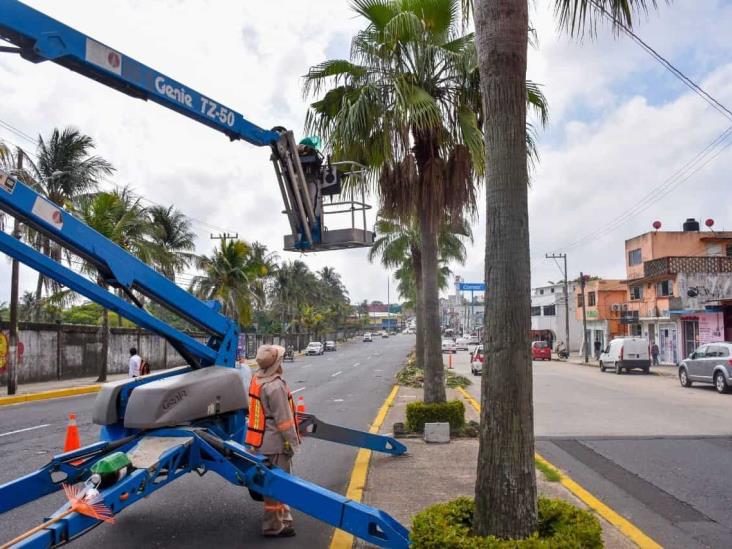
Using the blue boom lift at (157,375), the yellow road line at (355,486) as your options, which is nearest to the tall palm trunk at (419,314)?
the yellow road line at (355,486)

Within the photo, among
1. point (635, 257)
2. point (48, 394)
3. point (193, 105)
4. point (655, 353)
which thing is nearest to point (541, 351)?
point (635, 257)

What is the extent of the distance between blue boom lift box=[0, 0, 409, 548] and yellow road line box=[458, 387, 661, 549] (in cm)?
242

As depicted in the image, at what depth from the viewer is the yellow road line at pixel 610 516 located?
557 cm

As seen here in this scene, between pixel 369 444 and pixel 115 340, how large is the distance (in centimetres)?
2735

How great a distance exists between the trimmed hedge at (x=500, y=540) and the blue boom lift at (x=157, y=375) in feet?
1.10

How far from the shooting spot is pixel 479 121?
410 inches

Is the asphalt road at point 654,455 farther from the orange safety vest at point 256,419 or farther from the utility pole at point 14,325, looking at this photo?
the utility pole at point 14,325

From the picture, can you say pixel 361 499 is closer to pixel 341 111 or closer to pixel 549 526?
pixel 549 526

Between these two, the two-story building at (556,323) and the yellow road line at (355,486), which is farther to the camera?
the two-story building at (556,323)

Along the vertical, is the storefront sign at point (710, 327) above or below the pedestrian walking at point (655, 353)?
above

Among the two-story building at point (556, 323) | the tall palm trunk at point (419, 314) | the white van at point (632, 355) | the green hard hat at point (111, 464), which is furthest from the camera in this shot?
the two-story building at point (556, 323)

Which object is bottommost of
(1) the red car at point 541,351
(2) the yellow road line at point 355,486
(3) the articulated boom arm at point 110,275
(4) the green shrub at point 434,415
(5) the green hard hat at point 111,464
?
(1) the red car at point 541,351

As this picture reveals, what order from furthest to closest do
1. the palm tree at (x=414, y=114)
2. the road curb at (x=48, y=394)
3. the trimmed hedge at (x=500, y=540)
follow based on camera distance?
the road curb at (x=48, y=394) < the palm tree at (x=414, y=114) < the trimmed hedge at (x=500, y=540)

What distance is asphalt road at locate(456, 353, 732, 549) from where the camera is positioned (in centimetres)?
650
